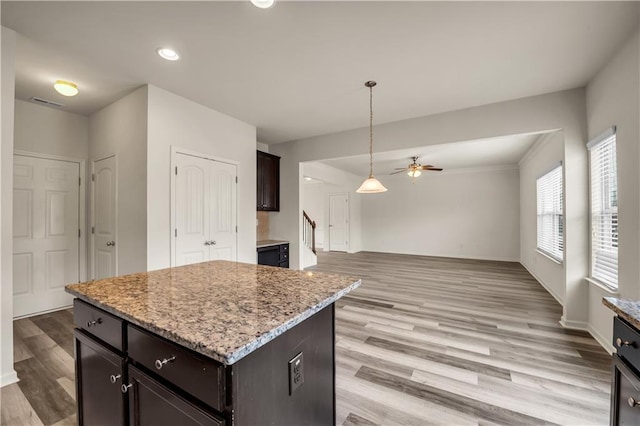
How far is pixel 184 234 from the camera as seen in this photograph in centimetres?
324

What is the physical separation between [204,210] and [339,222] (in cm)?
629

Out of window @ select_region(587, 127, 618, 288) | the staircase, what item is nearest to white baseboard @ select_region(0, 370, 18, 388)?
the staircase

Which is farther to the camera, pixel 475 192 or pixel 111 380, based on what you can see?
pixel 475 192

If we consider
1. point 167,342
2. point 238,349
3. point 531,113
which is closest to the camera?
point 238,349

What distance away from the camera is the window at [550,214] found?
419 centimetres

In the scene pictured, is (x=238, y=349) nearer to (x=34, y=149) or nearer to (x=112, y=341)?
(x=112, y=341)

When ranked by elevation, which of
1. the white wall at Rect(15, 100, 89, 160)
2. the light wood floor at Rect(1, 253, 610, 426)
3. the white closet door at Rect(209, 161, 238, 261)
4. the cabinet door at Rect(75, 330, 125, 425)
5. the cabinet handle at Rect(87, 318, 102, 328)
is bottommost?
the light wood floor at Rect(1, 253, 610, 426)

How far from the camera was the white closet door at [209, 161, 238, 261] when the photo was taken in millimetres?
3617

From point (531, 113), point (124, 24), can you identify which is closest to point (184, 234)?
point (124, 24)

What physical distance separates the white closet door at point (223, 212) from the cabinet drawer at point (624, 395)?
11.9 feet

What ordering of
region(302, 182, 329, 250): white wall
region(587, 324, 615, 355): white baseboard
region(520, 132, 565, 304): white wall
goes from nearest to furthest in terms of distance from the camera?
region(587, 324, 615, 355): white baseboard
region(520, 132, 565, 304): white wall
region(302, 182, 329, 250): white wall

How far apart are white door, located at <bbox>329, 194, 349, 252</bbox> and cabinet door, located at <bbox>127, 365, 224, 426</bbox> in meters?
8.25

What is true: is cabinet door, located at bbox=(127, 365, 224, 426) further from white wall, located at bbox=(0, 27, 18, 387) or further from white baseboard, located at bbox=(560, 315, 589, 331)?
white baseboard, located at bbox=(560, 315, 589, 331)

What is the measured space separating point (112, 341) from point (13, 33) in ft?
8.53
